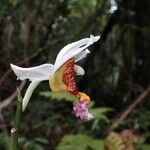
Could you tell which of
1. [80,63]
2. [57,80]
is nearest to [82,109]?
[57,80]

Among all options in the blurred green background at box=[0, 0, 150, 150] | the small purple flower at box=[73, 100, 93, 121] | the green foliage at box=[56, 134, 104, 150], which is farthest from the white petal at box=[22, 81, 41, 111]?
the green foliage at box=[56, 134, 104, 150]

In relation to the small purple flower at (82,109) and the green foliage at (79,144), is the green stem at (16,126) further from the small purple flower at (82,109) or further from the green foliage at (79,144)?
the green foliage at (79,144)

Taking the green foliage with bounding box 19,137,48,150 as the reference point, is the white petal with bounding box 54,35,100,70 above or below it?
above

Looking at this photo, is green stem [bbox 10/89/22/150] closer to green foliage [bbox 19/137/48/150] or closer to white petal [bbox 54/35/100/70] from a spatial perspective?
white petal [bbox 54/35/100/70]

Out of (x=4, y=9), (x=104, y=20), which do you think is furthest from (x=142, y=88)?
(x=4, y=9)

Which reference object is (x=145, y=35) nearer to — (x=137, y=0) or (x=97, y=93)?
(x=137, y=0)
